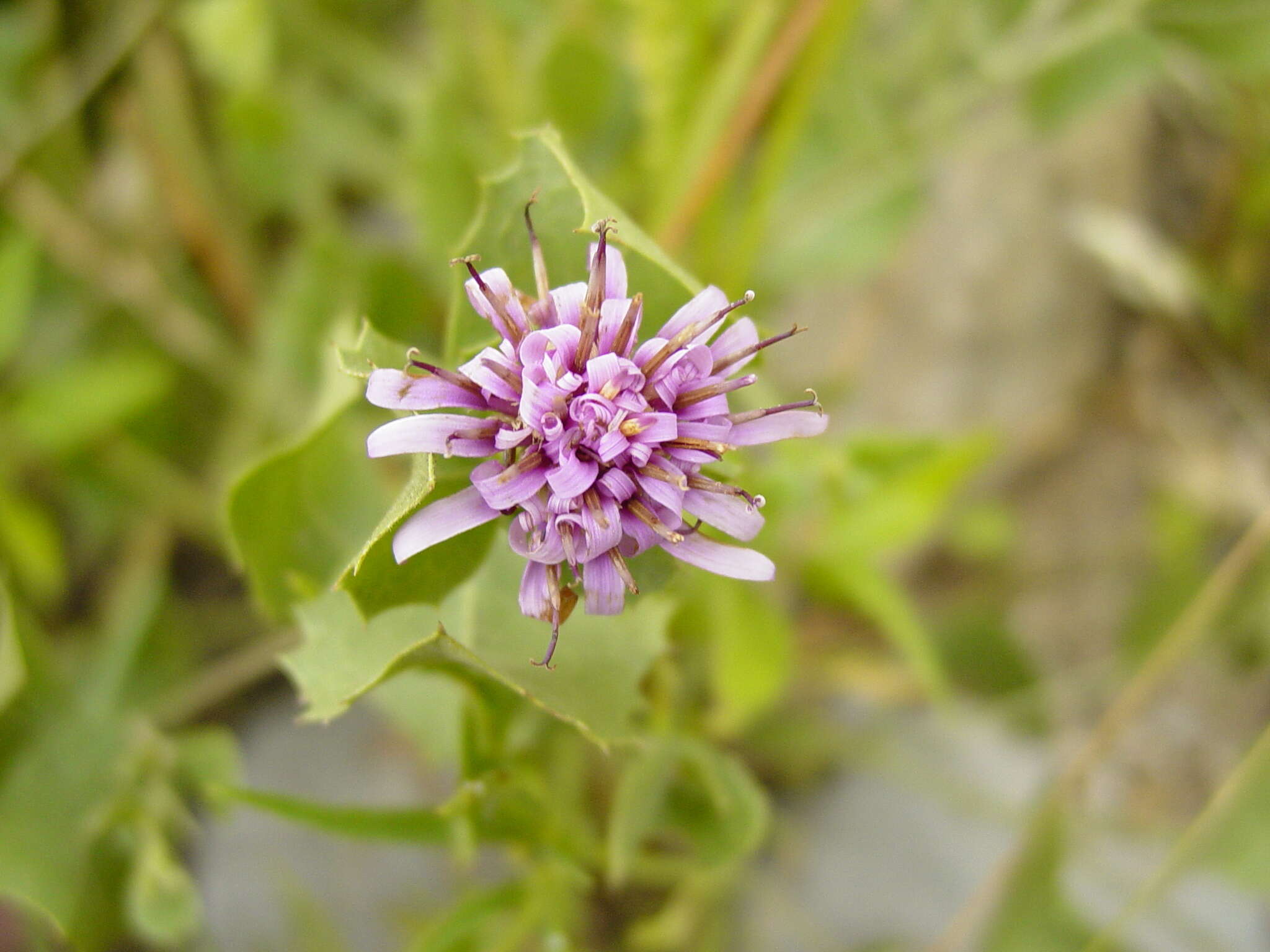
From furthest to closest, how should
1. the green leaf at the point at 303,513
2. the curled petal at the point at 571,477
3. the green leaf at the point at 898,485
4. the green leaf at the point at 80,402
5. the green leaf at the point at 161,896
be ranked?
1. the green leaf at the point at 80,402
2. the green leaf at the point at 898,485
3. the green leaf at the point at 161,896
4. the green leaf at the point at 303,513
5. the curled petal at the point at 571,477

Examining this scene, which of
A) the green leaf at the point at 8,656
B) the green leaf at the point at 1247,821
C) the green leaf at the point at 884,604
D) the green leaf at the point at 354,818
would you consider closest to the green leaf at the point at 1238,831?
the green leaf at the point at 1247,821

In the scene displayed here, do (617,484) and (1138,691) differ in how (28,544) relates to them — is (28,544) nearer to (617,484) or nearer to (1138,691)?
(617,484)

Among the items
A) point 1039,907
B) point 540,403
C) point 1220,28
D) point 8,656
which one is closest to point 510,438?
point 540,403

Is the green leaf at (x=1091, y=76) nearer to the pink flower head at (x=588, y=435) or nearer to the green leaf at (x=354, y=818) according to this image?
the pink flower head at (x=588, y=435)

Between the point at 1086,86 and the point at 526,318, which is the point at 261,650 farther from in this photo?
the point at 1086,86

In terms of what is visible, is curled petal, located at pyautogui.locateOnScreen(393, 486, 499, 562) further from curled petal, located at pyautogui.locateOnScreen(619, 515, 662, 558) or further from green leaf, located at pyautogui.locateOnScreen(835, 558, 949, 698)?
green leaf, located at pyautogui.locateOnScreen(835, 558, 949, 698)

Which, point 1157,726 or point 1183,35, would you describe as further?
point 1157,726

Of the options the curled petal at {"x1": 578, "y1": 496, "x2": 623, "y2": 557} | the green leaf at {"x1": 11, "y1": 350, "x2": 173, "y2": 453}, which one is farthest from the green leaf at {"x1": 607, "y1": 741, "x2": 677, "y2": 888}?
the green leaf at {"x1": 11, "y1": 350, "x2": 173, "y2": 453}

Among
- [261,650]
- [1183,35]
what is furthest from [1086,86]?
[261,650]
